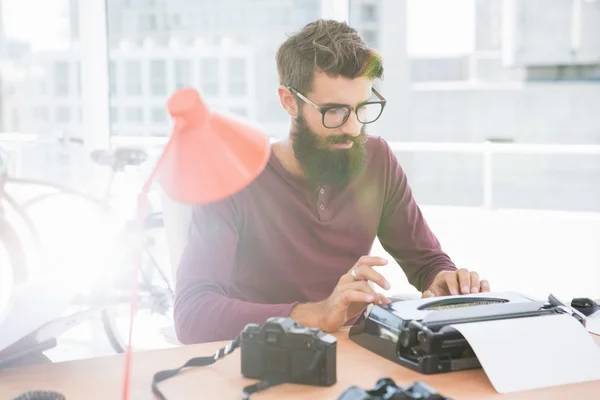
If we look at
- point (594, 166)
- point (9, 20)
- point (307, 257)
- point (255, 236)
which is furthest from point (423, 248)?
point (594, 166)

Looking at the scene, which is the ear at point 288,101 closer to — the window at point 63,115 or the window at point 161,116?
the window at point 161,116

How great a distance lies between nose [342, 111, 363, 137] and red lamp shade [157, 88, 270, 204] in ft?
2.51

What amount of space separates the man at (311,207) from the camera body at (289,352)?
381 millimetres

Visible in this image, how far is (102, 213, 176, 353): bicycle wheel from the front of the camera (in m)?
3.00

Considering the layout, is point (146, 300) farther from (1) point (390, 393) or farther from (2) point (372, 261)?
(1) point (390, 393)

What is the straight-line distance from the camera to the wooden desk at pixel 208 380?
0.98 metres

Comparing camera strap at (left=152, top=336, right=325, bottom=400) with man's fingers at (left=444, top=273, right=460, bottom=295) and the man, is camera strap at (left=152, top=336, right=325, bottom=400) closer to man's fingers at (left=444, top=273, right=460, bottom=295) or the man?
the man

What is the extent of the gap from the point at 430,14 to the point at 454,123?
8.70 metres

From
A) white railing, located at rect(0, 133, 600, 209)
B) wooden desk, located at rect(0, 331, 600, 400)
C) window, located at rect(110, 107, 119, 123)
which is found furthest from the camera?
white railing, located at rect(0, 133, 600, 209)

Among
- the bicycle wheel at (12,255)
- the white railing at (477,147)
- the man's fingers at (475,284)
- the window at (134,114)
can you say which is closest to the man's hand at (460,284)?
the man's fingers at (475,284)

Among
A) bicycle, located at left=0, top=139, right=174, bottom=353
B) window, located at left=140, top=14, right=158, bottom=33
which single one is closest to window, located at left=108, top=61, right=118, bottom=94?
bicycle, located at left=0, top=139, right=174, bottom=353

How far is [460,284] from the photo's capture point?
4.55 feet

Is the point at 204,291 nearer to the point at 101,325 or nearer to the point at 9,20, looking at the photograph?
the point at 101,325

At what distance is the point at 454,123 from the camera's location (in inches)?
706
